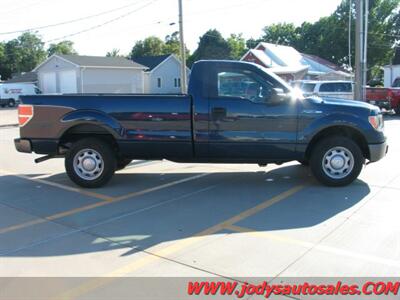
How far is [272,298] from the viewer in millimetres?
3693

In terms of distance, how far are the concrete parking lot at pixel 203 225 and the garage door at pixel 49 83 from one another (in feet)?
142

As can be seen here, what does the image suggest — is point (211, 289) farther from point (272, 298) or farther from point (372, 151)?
point (372, 151)

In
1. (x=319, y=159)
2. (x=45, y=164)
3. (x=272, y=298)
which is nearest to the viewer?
(x=272, y=298)

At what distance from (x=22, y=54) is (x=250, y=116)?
306ft

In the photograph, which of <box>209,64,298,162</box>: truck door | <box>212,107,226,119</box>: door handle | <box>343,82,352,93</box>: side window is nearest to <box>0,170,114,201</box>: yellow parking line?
<box>209,64,298,162</box>: truck door

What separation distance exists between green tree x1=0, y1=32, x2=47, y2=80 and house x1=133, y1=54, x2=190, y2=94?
42789mm

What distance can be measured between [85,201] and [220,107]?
8.09ft

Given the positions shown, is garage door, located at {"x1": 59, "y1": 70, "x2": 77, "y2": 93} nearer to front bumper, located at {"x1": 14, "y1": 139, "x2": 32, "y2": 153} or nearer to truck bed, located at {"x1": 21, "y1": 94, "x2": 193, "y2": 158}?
front bumper, located at {"x1": 14, "y1": 139, "x2": 32, "y2": 153}

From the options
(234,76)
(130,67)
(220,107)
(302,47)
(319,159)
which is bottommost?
(319,159)

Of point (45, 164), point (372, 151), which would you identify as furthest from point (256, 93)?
point (45, 164)

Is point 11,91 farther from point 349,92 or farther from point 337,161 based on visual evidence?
point 337,161

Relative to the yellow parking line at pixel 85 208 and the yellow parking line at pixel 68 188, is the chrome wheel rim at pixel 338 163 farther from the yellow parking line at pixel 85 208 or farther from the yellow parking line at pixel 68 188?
the yellow parking line at pixel 68 188

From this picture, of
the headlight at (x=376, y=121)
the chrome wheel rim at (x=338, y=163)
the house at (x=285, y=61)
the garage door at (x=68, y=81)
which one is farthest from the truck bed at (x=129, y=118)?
the garage door at (x=68, y=81)

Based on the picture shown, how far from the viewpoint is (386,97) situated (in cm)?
2291
